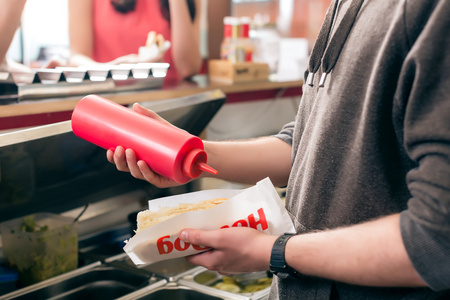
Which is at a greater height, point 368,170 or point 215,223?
point 368,170

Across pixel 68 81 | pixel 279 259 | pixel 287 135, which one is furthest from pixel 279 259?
pixel 68 81

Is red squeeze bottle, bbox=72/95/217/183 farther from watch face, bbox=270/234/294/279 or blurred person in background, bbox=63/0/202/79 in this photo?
blurred person in background, bbox=63/0/202/79

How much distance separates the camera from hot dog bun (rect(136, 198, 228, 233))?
0.97 m

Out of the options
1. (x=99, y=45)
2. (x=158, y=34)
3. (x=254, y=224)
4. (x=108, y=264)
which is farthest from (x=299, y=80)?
(x=254, y=224)

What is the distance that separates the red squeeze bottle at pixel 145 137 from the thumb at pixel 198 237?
10 centimetres

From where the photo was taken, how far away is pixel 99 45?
2.34 metres

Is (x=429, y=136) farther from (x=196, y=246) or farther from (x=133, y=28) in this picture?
(x=133, y=28)

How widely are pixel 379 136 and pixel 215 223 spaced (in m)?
0.35

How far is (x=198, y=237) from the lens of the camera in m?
0.88

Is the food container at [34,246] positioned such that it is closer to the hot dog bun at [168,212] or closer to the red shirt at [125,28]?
the hot dog bun at [168,212]

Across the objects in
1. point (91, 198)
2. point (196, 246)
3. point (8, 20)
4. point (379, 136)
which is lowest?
point (91, 198)

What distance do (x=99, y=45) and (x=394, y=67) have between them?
188 cm

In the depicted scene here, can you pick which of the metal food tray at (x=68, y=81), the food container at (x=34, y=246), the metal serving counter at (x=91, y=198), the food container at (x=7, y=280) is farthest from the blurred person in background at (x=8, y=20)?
the food container at (x=7, y=280)

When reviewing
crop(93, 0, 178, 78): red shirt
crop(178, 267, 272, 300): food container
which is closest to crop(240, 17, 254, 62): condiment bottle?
crop(93, 0, 178, 78): red shirt
